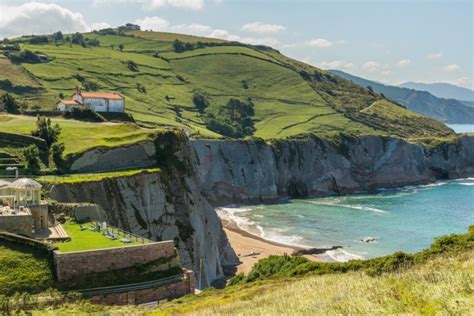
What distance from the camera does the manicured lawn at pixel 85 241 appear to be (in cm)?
3775

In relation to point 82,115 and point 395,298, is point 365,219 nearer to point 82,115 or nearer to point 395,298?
point 82,115

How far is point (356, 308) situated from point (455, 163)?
163867mm

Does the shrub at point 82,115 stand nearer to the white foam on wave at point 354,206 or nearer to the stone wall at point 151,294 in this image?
the stone wall at point 151,294

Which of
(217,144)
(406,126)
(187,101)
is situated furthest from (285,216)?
(406,126)

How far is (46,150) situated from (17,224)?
27.2 m

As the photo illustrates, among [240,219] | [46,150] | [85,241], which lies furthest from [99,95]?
[85,241]

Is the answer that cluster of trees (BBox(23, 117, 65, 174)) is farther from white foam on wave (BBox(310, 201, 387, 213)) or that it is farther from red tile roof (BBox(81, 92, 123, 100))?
white foam on wave (BBox(310, 201, 387, 213))

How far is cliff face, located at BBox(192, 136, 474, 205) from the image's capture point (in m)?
124

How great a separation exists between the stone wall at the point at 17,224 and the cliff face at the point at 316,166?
7920 cm

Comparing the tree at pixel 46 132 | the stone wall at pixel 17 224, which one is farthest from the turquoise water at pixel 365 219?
the stone wall at pixel 17 224

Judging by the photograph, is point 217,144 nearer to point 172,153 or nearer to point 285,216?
point 285,216

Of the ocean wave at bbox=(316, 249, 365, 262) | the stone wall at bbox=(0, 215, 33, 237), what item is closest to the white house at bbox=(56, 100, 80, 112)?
the ocean wave at bbox=(316, 249, 365, 262)

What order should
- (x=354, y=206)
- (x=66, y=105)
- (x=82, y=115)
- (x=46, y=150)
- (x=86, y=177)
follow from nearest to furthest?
1. (x=86, y=177)
2. (x=46, y=150)
3. (x=82, y=115)
4. (x=66, y=105)
5. (x=354, y=206)

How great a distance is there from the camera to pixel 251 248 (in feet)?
264
